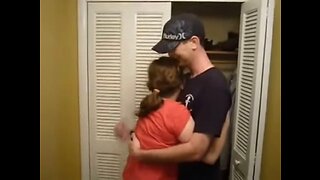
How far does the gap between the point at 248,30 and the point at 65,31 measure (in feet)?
2.97

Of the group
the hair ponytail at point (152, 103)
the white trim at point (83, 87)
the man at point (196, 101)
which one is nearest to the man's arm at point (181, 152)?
the man at point (196, 101)

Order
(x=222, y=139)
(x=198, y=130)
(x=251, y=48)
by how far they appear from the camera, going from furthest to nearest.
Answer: (x=251, y=48) → (x=222, y=139) → (x=198, y=130)

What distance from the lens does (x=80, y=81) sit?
5.67 ft

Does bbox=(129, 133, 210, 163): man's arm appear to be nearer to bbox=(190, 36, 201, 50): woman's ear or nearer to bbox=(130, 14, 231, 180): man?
bbox=(130, 14, 231, 180): man

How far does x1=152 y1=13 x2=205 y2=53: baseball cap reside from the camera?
4.09 ft

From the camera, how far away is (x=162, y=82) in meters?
1.21

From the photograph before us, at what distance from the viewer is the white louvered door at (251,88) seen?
1.47 meters

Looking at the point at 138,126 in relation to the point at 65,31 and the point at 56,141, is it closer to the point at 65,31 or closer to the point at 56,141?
the point at 56,141

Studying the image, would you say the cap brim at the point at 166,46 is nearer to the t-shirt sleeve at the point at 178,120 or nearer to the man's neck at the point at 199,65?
the man's neck at the point at 199,65

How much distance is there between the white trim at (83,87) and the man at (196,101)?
1.85 ft

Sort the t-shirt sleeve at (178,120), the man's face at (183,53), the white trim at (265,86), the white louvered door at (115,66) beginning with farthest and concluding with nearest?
the white louvered door at (115,66), the white trim at (265,86), the man's face at (183,53), the t-shirt sleeve at (178,120)

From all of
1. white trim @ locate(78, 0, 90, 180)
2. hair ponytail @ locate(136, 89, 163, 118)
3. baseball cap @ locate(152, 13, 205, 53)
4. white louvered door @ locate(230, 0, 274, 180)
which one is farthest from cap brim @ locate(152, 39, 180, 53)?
white trim @ locate(78, 0, 90, 180)

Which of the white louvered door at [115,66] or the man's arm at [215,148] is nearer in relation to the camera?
the man's arm at [215,148]

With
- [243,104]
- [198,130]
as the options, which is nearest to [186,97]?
[198,130]
